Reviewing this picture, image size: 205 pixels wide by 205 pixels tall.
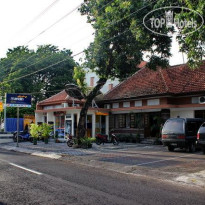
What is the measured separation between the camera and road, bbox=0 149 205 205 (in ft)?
19.6

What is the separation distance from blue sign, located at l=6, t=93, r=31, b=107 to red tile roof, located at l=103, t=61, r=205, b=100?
8.70m

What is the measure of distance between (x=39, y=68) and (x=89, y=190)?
120 ft

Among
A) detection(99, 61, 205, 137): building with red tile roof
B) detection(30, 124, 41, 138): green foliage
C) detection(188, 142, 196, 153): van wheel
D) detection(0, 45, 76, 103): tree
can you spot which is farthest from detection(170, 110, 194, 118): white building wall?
detection(0, 45, 76, 103): tree

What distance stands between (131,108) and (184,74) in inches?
226

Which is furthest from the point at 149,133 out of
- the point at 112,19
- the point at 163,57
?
the point at 112,19

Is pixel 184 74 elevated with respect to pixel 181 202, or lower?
elevated

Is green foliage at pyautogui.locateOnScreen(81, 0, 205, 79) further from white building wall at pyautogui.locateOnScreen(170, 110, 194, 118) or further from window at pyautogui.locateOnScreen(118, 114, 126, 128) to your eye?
window at pyautogui.locateOnScreen(118, 114, 126, 128)

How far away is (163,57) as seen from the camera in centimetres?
1870

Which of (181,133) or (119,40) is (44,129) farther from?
(181,133)

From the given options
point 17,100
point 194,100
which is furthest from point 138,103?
point 17,100

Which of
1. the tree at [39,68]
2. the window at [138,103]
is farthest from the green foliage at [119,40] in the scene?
the tree at [39,68]

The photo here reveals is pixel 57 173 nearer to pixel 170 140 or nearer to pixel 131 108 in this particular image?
pixel 170 140

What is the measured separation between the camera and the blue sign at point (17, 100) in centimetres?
2080

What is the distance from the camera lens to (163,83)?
2361 cm
